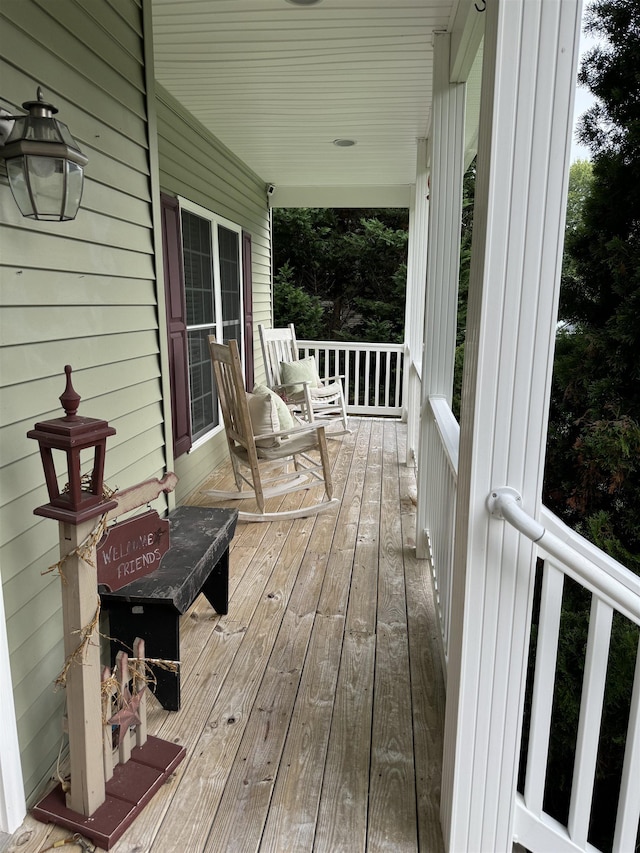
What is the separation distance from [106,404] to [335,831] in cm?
155

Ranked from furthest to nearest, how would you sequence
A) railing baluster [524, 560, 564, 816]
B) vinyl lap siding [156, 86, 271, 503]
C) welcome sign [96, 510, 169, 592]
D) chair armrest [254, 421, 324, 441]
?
vinyl lap siding [156, 86, 271, 503] → chair armrest [254, 421, 324, 441] → welcome sign [96, 510, 169, 592] → railing baluster [524, 560, 564, 816]

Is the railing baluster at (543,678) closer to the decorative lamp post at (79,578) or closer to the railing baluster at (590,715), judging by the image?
the railing baluster at (590,715)

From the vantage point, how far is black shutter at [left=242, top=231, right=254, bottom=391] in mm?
6074

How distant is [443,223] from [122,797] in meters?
2.72

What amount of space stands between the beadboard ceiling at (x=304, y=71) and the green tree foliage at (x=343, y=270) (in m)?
5.61

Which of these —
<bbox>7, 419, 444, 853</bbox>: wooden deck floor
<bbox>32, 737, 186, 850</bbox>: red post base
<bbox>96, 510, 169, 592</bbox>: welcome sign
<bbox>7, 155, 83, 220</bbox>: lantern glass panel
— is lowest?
<bbox>7, 419, 444, 853</bbox>: wooden deck floor

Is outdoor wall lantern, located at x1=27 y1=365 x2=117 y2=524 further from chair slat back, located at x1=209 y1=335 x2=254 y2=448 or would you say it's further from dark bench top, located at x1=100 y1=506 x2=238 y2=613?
chair slat back, located at x1=209 y1=335 x2=254 y2=448

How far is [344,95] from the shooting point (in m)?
3.90

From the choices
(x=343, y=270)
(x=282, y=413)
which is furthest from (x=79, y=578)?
(x=343, y=270)

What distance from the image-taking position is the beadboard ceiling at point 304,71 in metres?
2.77

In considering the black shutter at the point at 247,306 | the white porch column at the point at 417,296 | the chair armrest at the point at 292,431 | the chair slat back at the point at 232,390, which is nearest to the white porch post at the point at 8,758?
the chair slat back at the point at 232,390

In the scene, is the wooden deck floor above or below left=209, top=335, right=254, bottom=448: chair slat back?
below

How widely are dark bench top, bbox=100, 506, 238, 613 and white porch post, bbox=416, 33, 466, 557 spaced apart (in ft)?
4.05

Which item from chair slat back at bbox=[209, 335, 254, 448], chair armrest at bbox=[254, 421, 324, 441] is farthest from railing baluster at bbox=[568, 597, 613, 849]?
chair armrest at bbox=[254, 421, 324, 441]
